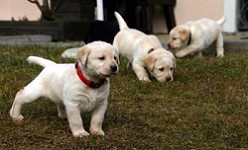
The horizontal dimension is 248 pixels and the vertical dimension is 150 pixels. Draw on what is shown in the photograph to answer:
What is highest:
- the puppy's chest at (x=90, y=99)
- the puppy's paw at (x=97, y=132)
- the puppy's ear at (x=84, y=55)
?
the puppy's ear at (x=84, y=55)

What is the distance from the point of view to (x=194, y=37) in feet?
24.3

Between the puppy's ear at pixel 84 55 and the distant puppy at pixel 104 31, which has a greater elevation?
the puppy's ear at pixel 84 55

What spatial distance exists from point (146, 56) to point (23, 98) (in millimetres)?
2001

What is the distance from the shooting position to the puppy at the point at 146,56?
566cm

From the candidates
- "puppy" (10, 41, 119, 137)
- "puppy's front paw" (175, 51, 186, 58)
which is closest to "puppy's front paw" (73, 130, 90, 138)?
"puppy" (10, 41, 119, 137)

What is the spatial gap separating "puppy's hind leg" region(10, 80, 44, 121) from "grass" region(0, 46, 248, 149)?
2.0 inches

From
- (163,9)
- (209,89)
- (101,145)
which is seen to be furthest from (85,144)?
(163,9)

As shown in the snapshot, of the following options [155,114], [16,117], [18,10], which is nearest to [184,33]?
[155,114]

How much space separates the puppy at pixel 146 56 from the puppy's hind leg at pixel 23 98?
6.16 ft

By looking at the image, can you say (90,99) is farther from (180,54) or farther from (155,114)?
(180,54)

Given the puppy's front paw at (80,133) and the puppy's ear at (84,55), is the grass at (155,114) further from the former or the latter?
the puppy's ear at (84,55)

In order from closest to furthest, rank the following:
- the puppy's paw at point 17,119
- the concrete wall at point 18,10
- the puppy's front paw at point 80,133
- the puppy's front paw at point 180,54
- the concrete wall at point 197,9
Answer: the puppy's front paw at point 80,133, the puppy's paw at point 17,119, the puppy's front paw at point 180,54, the concrete wall at point 197,9, the concrete wall at point 18,10

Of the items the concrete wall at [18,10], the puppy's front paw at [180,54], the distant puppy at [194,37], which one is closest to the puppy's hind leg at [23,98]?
the distant puppy at [194,37]

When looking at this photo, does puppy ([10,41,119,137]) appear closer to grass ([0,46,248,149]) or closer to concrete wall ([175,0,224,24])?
grass ([0,46,248,149])
